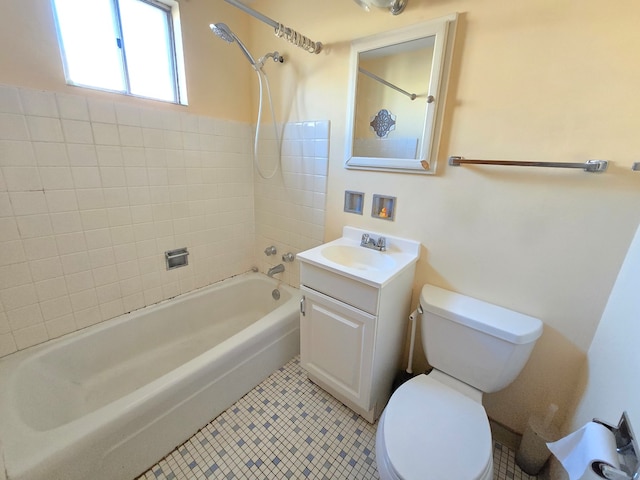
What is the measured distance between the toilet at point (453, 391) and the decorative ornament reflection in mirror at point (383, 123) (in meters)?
0.84

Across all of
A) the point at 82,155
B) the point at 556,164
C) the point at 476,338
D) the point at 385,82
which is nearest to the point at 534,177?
the point at 556,164

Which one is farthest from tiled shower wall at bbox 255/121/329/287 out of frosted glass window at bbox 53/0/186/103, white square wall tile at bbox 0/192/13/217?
white square wall tile at bbox 0/192/13/217

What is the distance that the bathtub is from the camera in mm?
963

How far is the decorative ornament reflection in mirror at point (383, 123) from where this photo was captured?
1.36m

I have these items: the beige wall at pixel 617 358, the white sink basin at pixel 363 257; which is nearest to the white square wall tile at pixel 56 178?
the white sink basin at pixel 363 257

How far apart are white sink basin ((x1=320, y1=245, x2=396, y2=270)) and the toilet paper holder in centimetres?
91

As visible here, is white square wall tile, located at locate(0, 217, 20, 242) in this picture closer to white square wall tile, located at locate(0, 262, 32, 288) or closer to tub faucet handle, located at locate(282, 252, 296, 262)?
white square wall tile, located at locate(0, 262, 32, 288)

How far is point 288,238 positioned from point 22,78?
1.53m

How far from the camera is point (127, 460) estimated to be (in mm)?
1088

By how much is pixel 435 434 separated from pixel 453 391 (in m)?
0.25

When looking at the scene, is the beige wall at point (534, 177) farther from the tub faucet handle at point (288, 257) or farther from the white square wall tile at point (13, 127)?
the white square wall tile at point (13, 127)

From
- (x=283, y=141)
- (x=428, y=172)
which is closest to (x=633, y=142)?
(x=428, y=172)

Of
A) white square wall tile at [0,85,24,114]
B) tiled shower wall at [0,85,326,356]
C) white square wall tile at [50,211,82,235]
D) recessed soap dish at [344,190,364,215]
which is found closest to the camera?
white square wall tile at [0,85,24,114]

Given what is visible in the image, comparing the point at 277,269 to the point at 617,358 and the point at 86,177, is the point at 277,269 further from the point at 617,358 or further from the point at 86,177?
the point at 617,358
